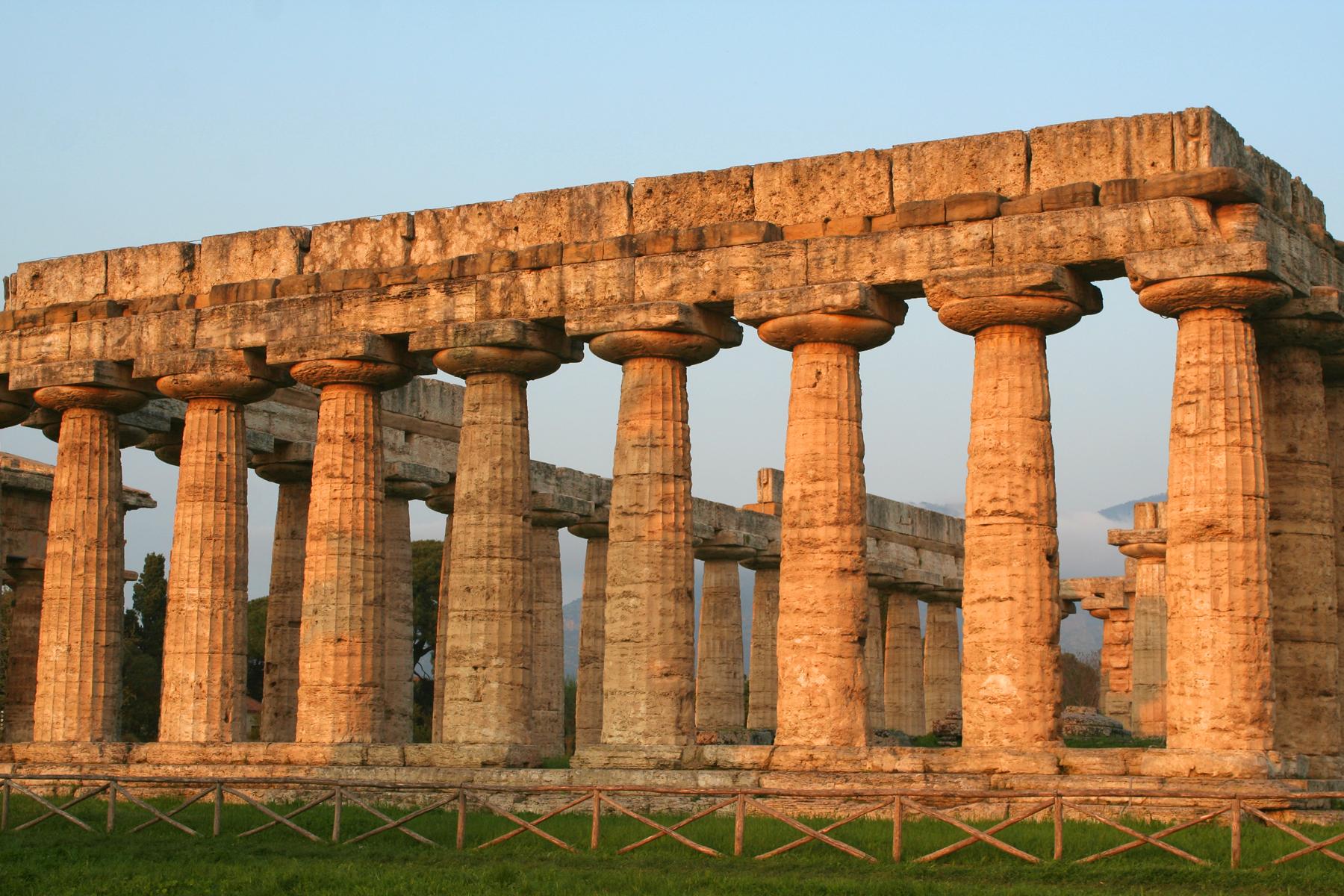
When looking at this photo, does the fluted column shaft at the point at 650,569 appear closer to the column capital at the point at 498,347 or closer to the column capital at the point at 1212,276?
the column capital at the point at 498,347

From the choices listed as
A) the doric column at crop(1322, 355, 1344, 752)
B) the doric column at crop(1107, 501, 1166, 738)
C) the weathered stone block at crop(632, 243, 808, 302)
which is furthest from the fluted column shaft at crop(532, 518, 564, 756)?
the doric column at crop(1322, 355, 1344, 752)

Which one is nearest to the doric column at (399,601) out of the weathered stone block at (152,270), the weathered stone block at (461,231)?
the weathered stone block at (152,270)

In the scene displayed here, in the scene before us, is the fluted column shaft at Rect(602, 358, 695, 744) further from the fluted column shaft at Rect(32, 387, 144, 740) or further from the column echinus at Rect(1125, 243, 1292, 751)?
the fluted column shaft at Rect(32, 387, 144, 740)

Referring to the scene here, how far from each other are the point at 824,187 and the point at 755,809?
10641 mm

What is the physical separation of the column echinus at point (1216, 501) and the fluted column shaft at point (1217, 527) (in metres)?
0.02

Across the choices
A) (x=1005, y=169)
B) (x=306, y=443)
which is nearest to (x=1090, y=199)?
(x=1005, y=169)

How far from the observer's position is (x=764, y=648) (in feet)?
198

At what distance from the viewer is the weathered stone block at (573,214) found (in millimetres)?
36938

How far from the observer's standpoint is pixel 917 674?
66125 millimetres

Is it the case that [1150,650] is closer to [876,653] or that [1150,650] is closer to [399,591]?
[876,653]

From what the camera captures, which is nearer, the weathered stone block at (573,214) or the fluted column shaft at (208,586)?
the weathered stone block at (573,214)

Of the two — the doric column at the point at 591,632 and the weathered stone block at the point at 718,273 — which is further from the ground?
the weathered stone block at the point at 718,273

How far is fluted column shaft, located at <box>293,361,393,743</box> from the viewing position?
3819 cm

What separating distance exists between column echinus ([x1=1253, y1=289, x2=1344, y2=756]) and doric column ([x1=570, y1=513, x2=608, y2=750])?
67.4ft
